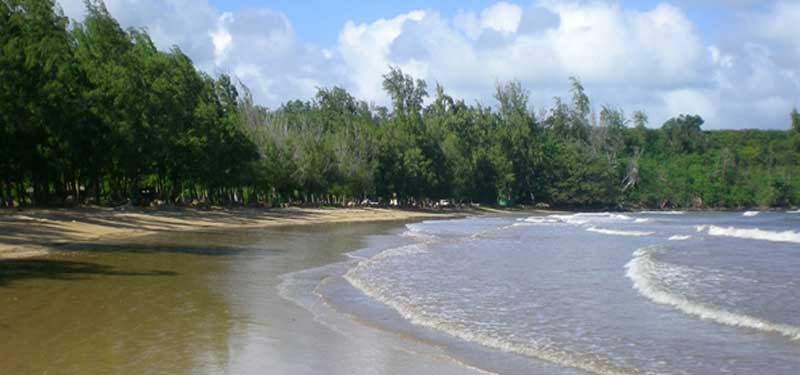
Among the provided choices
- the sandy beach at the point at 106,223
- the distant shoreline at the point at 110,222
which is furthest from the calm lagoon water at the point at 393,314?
the distant shoreline at the point at 110,222

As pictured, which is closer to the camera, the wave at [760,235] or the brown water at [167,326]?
the brown water at [167,326]

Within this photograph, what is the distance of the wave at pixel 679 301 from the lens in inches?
583

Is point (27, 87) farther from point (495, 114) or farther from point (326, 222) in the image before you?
point (495, 114)

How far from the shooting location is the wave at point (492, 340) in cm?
1170

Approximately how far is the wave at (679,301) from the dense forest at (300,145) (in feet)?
93.7

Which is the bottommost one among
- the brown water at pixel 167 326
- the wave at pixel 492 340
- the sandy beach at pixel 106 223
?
the wave at pixel 492 340

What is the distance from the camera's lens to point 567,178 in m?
122

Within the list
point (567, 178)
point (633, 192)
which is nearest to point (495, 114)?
point (567, 178)

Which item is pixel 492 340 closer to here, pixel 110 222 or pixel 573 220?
pixel 110 222

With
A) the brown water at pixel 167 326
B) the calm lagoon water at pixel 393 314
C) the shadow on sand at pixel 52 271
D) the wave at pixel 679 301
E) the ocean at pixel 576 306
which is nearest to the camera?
the brown water at pixel 167 326

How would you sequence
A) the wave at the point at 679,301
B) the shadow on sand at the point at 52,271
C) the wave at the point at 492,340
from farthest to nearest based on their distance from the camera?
the shadow on sand at the point at 52,271 < the wave at the point at 679,301 < the wave at the point at 492,340

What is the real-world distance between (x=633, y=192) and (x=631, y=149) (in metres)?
19.5

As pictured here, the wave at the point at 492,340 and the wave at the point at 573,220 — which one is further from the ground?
the wave at the point at 573,220

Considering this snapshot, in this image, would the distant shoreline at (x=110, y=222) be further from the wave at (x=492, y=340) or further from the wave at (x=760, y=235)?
the wave at (x=760, y=235)
